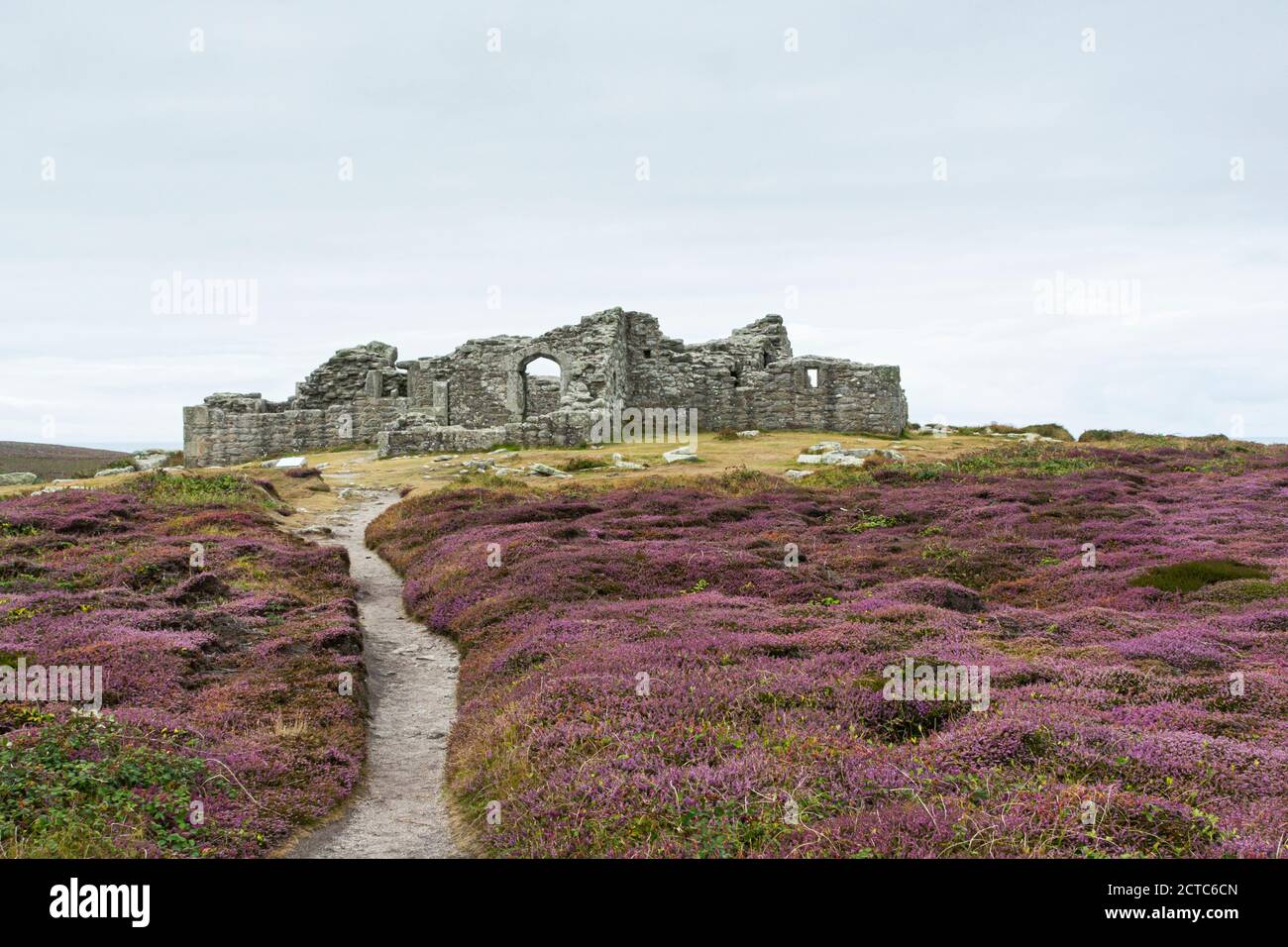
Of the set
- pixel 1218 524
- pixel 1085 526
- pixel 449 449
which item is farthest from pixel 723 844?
pixel 449 449

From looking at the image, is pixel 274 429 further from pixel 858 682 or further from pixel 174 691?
pixel 858 682

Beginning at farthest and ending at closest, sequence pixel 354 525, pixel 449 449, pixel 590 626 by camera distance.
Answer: pixel 449 449, pixel 354 525, pixel 590 626

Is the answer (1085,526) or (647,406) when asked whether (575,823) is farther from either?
(647,406)

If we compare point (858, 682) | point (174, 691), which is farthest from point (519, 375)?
point (858, 682)

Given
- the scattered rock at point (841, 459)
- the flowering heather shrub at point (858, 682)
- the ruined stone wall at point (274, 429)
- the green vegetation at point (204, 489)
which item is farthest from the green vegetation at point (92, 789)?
the ruined stone wall at point (274, 429)

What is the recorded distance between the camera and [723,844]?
24.3 ft

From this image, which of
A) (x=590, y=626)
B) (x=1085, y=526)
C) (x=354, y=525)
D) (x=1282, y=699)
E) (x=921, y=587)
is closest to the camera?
(x=1282, y=699)

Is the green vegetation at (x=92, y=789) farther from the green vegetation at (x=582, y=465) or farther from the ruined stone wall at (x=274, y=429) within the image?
the ruined stone wall at (x=274, y=429)

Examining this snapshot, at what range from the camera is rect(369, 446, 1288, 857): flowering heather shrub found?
772 cm

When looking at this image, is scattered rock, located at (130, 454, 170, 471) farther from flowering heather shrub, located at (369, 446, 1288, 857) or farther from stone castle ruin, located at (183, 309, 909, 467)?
flowering heather shrub, located at (369, 446, 1288, 857)

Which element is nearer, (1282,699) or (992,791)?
(992,791)

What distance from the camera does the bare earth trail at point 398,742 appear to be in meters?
9.31
